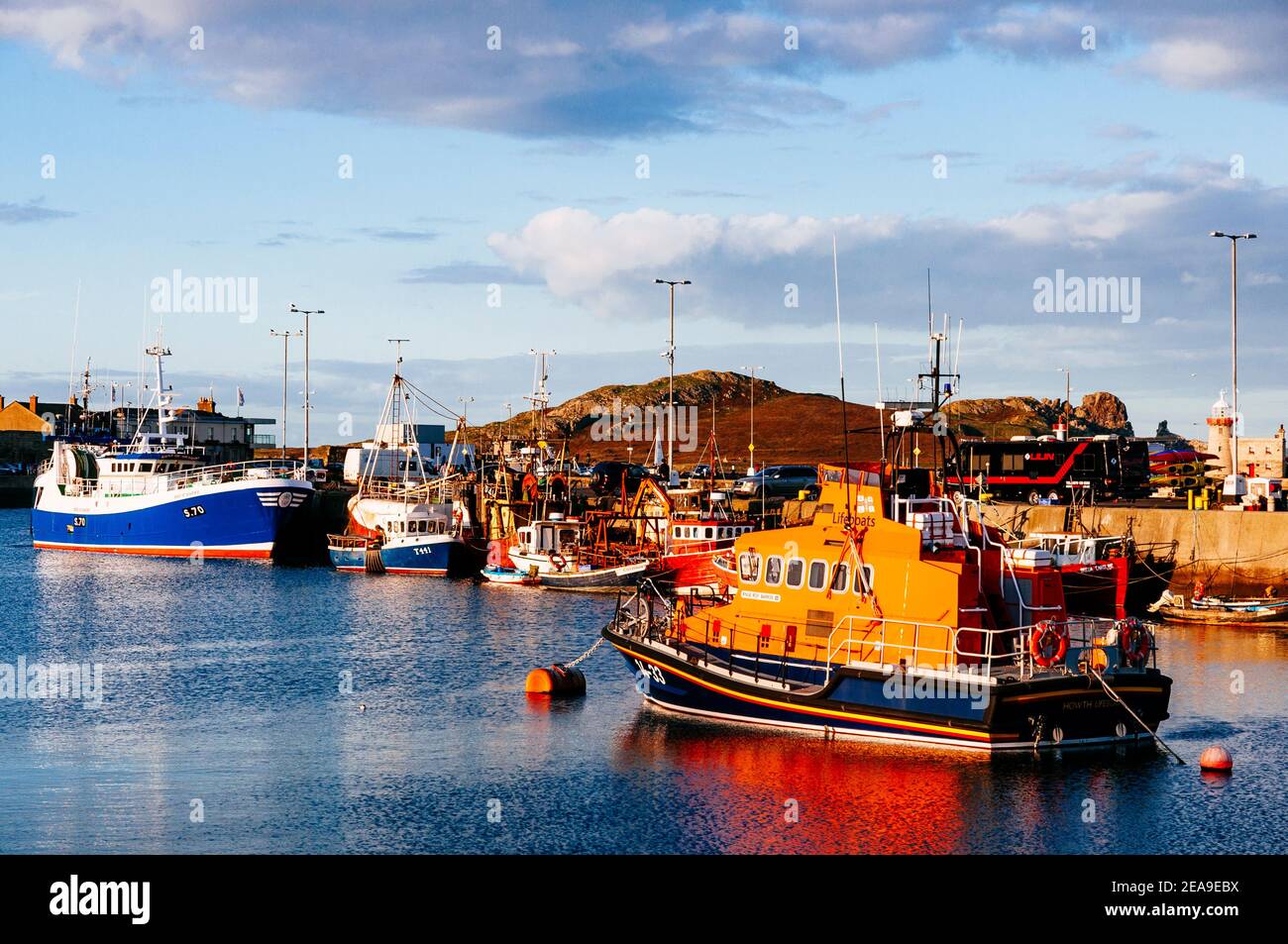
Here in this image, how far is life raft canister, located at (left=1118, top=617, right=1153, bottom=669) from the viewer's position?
30594mm

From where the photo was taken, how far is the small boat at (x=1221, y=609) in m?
49.9

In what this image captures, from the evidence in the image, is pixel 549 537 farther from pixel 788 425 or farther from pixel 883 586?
pixel 788 425

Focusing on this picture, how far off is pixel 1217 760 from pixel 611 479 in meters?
76.6

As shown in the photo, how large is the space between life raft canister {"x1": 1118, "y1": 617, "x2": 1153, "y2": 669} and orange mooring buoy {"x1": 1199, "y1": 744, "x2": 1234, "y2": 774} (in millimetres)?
2356

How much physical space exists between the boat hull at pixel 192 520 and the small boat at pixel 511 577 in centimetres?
2173

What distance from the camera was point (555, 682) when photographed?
126ft

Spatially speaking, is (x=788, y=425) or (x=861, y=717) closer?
(x=861, y=717)

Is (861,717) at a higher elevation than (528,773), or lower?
higher

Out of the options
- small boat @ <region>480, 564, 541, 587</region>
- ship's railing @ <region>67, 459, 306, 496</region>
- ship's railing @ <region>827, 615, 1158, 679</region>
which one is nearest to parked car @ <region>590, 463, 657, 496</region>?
small boat @ <region>480, 564, 541, 587</region>

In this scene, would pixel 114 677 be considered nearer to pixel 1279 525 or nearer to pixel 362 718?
pixel 362 718

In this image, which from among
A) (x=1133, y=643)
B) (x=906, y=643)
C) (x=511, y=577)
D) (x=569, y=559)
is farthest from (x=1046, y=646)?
(x=511, y=577)
